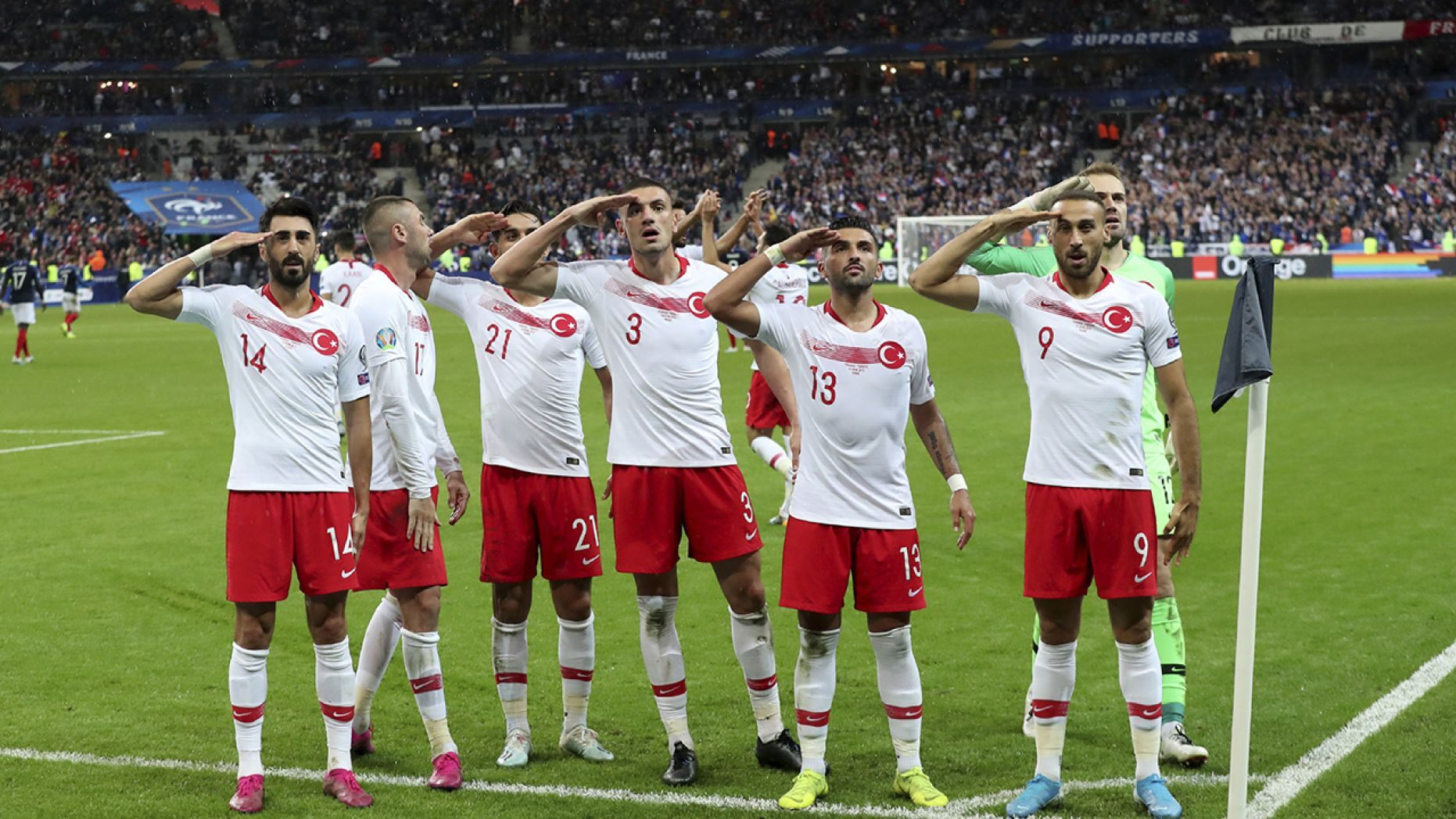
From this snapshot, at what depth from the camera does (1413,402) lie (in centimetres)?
1858

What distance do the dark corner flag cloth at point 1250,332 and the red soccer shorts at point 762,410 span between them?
7172mm

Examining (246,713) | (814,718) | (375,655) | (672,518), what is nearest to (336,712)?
(246,713)

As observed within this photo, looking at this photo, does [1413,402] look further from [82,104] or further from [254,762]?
[82,104]

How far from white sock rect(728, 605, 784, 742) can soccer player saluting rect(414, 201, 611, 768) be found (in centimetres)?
73

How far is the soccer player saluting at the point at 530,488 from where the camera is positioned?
6855mm

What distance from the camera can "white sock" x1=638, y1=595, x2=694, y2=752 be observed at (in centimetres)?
664

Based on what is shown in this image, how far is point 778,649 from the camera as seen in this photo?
343 inches

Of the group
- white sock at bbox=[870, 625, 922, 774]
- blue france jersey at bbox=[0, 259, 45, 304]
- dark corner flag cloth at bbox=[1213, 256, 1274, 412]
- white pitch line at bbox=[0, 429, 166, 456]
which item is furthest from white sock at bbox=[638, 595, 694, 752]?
blue france jersey at bbox=[0, 259, 45, 304]

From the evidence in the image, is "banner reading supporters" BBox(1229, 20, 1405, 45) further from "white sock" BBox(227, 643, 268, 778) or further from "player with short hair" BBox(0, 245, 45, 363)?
"white sock" BBox(227, 643, 268, 778)

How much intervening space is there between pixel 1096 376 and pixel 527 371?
103 inches

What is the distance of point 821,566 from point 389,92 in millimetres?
63397

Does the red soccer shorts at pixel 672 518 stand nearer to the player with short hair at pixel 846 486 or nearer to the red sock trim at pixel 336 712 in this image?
the player with short hair at pixel 846 486

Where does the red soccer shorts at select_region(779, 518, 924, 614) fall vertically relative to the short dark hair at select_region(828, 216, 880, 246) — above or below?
below

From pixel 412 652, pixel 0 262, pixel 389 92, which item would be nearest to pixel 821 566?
pixel 412 652
